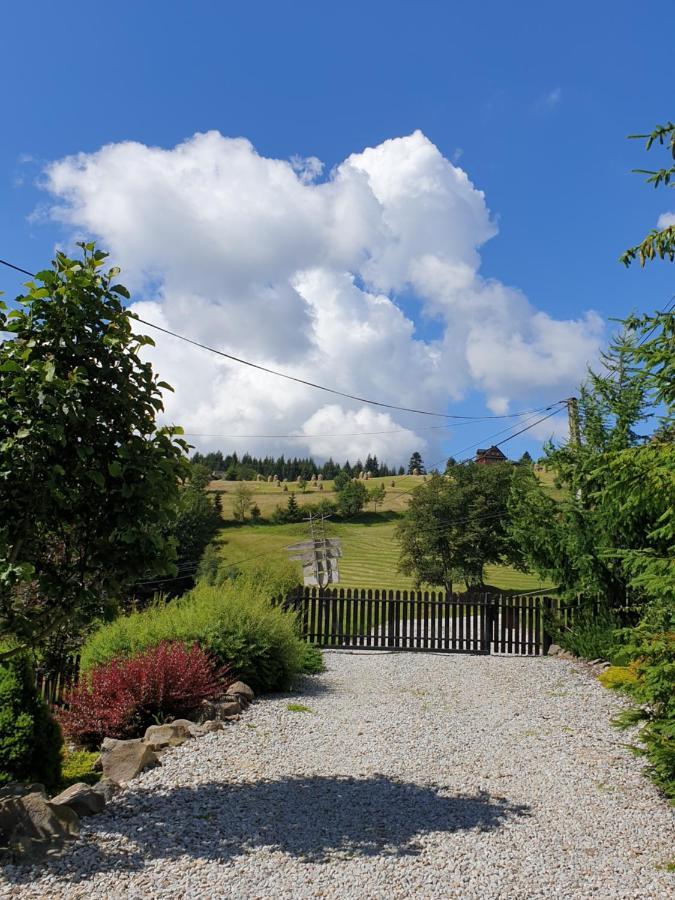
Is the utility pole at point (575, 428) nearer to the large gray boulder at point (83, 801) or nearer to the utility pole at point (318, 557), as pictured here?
the large gray boulder at point (83, 801)

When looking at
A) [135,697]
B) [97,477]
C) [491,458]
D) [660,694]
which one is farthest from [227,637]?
[491,458]

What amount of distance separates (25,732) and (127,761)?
1.09 m

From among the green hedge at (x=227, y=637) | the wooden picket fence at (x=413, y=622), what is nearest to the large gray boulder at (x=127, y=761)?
the green hedge at (x=227, y=637)

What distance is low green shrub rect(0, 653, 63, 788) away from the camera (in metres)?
→ 5.40

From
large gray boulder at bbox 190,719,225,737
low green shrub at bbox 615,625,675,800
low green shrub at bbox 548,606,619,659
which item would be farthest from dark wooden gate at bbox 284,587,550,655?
low green shrub at bbox 615,625,675,800

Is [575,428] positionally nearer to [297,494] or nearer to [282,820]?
[282,820]

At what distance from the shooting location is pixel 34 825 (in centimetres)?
381

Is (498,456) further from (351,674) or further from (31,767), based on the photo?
(31,767)

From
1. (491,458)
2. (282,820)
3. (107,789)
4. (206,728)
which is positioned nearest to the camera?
(282,820)

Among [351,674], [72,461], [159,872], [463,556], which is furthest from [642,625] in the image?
[463,556]

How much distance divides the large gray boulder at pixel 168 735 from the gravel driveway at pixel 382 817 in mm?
194

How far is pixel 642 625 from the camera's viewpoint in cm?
496

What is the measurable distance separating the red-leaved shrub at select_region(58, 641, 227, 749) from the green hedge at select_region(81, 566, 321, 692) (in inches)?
43.4

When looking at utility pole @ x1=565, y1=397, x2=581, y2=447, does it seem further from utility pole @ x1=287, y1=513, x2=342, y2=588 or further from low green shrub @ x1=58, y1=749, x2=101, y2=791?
utility pole @ x1=287, y1=513, x2=342, y2=588
